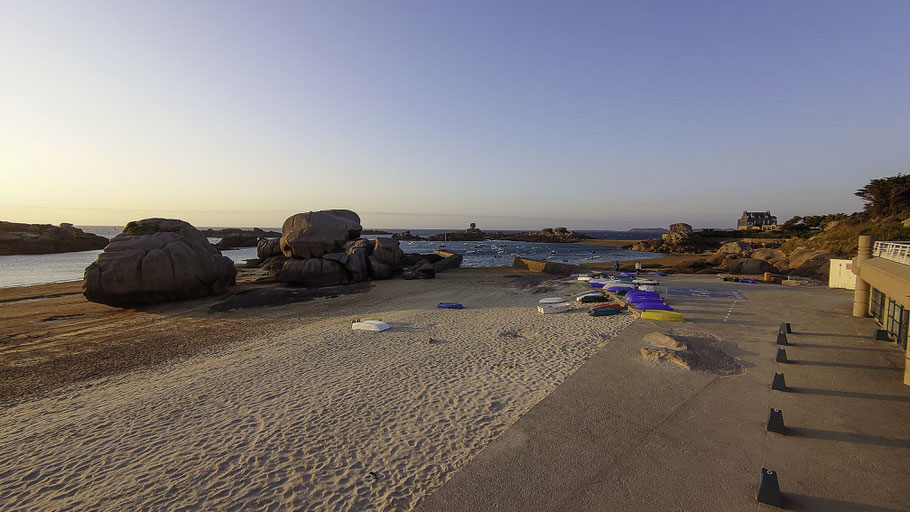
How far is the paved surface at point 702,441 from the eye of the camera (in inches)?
204

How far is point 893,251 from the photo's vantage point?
13141mm

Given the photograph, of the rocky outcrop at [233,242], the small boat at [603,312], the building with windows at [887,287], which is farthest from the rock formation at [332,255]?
the rocky outcrop at [233,242]

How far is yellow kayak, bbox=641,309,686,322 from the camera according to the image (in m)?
15.0

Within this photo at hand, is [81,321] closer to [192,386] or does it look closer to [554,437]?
[192,386]

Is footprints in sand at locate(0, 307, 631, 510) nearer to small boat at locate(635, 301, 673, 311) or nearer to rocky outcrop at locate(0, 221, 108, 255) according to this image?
small boat at locate(635, 301, 673, 311)

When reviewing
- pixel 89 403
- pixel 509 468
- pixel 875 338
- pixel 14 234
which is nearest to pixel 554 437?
pixel 509 468

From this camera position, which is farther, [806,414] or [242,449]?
[806,414]

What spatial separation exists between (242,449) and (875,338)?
18.0 m

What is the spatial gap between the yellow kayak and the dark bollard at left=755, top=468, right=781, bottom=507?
36.1 feet

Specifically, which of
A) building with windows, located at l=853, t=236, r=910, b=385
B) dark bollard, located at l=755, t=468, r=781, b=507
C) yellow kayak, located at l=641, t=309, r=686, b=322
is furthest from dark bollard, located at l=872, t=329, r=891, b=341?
dark bollard, located at l=755, t=468, r=781, b=507

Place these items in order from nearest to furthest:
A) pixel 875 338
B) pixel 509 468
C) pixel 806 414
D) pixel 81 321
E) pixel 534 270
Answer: pixel 509 468 → pixel 806 414 → pixel 875 338 → pixel 81 321 → pixel 534 270

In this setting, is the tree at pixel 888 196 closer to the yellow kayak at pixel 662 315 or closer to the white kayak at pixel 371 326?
the yellow kayak at pixel 662 315

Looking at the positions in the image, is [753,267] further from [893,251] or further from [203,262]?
[203,262]

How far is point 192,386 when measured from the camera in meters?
9.86
